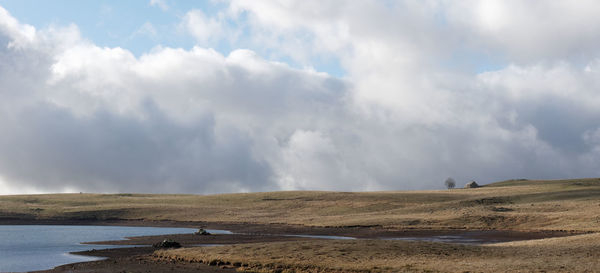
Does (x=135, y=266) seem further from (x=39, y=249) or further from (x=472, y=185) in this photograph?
(x=472, y=185)

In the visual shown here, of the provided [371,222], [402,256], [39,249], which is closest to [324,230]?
[371,222]

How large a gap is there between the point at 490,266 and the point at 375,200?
7571cm

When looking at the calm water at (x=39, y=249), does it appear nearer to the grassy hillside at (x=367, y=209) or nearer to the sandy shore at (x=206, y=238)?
the sandy shore at (x=206, y=238)

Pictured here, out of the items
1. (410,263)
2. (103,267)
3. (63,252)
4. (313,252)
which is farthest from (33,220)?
(410,263)

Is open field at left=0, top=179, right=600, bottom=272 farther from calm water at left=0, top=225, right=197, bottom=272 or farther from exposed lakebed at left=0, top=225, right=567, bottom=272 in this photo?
calm water at left=0, top=225, right=197, bottom=272

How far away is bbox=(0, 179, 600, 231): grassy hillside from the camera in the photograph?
241 ft

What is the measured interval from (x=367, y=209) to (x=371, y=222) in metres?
20.8

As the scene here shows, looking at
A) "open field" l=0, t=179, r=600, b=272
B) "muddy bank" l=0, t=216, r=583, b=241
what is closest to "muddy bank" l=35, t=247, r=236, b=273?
"open field" l=0, t=179, r=600, b=272

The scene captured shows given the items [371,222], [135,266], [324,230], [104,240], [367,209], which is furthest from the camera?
[367,209]

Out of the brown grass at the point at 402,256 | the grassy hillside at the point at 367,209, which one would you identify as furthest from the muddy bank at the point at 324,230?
the brown grass at the point at 402,256

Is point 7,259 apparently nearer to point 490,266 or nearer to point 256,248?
point 256,248

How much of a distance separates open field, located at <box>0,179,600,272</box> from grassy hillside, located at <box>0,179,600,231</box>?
17cm

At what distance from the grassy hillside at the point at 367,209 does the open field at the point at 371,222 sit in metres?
0.17

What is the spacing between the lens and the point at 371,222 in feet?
260
